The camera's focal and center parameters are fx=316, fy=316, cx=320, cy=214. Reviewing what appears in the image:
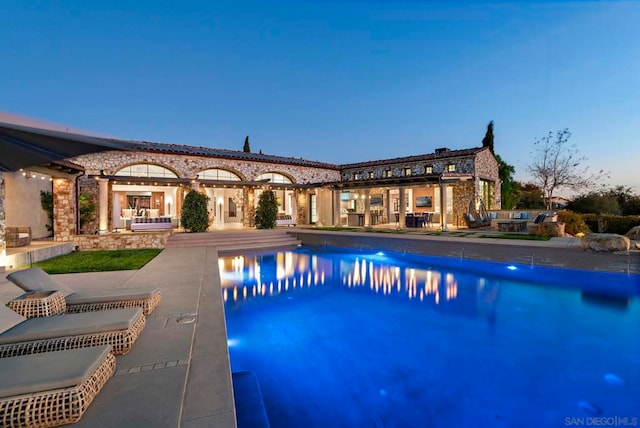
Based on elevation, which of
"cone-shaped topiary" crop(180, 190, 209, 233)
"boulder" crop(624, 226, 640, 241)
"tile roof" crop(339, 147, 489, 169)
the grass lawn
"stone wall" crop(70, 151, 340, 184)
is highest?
"tile roof" crop(339, 147, 489, 169)

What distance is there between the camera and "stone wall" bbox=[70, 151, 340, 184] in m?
14.6

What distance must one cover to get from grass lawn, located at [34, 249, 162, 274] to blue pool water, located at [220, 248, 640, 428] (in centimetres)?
247

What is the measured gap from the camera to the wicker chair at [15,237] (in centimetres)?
880

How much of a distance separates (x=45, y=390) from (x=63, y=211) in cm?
1194

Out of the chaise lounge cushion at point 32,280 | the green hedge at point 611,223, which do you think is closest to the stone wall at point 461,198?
the green hedge at point 611,223

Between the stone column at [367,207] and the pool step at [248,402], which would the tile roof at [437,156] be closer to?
the stone column at [367,207]

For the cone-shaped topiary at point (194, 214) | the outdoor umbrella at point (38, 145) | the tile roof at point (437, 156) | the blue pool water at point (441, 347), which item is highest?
the tile roof at point (437, 156)

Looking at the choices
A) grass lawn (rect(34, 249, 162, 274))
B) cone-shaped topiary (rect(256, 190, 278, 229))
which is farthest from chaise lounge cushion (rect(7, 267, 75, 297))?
cone-shaped topiary (rect(256, 190, 278, 229))

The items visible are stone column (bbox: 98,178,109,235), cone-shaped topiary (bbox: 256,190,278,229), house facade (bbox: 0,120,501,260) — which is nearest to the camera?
house facade (bbox: 0,120,501,260)

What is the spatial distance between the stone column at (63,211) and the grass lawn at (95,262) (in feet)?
5.42

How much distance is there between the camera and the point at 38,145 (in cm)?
291

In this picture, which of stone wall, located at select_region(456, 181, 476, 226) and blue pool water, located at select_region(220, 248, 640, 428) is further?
stone wall, located at select_region(456, 181, 476, 226)

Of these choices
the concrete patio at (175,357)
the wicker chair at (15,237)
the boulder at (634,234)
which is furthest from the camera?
the boulder at (634,234)

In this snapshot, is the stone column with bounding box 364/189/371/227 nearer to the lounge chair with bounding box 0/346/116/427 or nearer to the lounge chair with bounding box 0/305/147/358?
the lounge chair with bounding box 0/305/147/358
